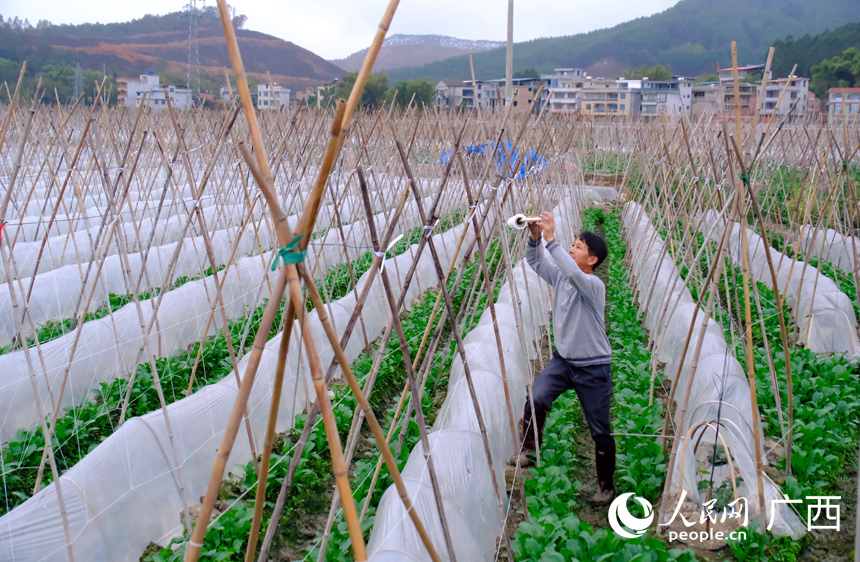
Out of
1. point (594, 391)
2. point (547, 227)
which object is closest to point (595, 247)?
point (547, 227)

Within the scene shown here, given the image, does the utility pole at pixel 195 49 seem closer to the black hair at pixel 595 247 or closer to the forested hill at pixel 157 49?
the forested hill at pixel 157 49

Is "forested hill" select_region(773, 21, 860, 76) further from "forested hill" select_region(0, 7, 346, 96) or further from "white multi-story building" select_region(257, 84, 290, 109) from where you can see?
"forested hill" select_region(0, 7, 346, 96)

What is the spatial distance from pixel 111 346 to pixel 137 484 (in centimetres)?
199

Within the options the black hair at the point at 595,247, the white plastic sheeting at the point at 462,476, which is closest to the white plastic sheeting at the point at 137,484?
the white plastic sheeting at the point at 462,476

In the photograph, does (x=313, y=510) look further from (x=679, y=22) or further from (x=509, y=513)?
(x=679, y=22)

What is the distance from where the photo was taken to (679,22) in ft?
391

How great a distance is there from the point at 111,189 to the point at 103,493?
168 centimetres

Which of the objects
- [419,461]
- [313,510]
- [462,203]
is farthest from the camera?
[462,203]

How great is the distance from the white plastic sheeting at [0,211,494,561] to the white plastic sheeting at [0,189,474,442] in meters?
0.48

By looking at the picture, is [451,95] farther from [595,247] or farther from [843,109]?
[595,247]

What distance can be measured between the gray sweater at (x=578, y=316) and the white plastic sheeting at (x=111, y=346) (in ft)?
3.70

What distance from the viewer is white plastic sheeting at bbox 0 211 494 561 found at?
→ 9.26ft

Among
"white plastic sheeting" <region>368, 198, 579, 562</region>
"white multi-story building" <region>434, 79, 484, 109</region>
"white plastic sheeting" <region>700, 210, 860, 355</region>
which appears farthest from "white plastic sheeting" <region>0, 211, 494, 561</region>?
"white multi-story building" <region>434, 79, 484, 109</region>

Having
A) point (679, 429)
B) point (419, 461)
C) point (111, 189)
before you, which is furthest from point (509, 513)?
point (111, 189)
